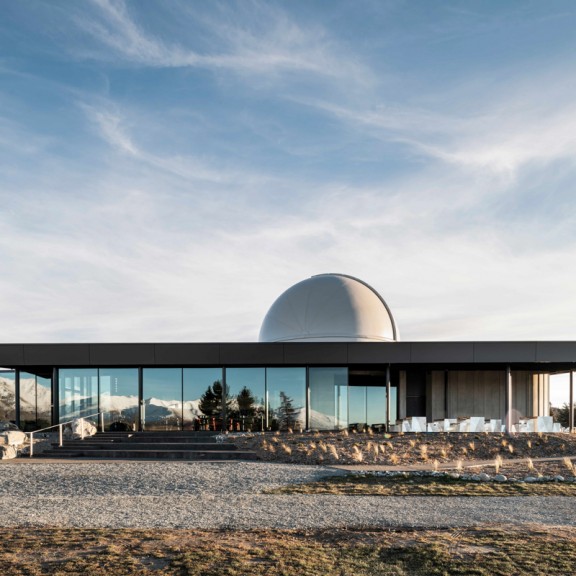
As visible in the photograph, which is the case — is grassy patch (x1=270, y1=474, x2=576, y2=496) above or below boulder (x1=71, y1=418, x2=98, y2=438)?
above

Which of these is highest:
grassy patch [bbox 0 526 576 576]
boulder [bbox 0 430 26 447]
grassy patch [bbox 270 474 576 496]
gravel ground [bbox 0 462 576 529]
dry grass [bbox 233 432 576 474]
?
grassy patch [bbox 0 526 576 576]

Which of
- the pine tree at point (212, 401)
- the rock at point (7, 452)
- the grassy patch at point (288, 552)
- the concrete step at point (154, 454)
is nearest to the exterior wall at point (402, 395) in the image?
the pine tree at point (212, 401)

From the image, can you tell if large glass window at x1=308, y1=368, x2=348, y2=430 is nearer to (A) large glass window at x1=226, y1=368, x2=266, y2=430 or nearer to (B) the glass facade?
(B) the glass facade

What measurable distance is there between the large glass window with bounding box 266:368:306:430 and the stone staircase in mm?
2537

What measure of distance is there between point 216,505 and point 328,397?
572 inches

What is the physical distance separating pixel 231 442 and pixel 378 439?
178 inches

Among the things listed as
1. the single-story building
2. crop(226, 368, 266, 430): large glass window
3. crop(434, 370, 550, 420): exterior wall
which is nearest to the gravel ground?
the single-story building

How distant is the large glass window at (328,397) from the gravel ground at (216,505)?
10.1 metres

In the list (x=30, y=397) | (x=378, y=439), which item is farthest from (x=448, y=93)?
(x=30, y=397)

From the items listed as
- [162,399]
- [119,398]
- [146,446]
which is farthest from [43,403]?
[146,446]

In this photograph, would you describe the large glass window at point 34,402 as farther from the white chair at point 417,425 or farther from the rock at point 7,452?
the white chair at point 417,425

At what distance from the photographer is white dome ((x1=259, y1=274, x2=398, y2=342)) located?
95.7 ft

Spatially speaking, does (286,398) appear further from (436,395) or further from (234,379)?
(436,395)

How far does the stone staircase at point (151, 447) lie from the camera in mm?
17766
